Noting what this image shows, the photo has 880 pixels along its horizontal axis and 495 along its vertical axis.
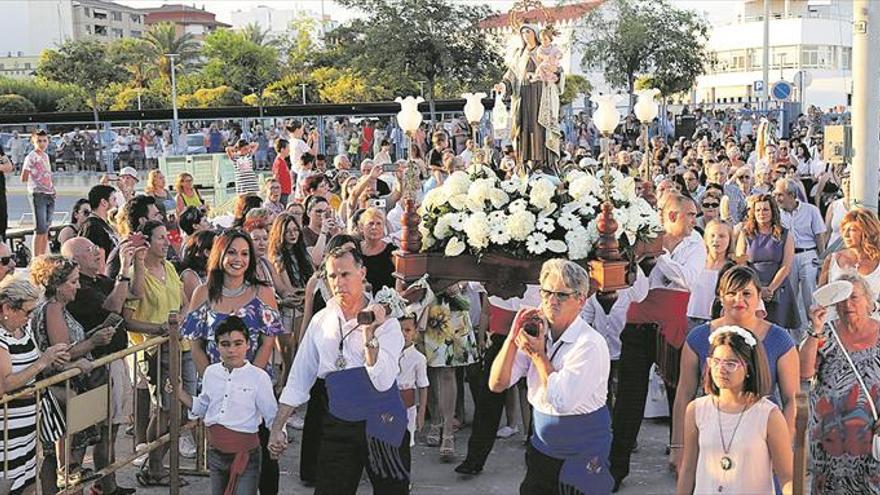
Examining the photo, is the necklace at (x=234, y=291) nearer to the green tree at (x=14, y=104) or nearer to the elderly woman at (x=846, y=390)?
the elderly woman at (x=846, y=390)

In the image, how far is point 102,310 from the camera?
22.2 feet

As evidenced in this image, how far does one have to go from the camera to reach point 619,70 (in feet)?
138

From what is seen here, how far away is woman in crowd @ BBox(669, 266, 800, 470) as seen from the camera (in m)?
5.29

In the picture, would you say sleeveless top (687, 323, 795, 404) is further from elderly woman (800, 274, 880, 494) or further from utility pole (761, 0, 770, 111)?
utility pole (761, 0, 770, 111)

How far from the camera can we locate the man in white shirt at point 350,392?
5516mm

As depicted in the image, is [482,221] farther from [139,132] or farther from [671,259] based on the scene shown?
[139,132]

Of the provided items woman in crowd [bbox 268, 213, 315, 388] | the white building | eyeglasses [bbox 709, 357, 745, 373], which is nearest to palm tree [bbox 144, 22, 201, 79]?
the white building

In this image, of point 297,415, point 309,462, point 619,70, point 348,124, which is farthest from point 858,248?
point 619,70

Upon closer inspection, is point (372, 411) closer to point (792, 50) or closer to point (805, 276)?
point (805, 276)

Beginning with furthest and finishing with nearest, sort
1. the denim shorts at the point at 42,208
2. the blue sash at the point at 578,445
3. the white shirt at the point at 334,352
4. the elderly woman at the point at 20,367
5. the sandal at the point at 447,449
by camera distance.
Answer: the denim shorts at the point at 42,208
the sandal at the point at 447,449
the elderly woman at the point at 20,367
the white shirt at the point at 334,352
the blue sash at the point at 578,445

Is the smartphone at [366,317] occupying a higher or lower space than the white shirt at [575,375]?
higher

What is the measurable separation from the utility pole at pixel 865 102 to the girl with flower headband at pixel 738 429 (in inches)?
266

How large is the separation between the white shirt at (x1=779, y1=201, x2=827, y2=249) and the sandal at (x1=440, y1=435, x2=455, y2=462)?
442 centimetres

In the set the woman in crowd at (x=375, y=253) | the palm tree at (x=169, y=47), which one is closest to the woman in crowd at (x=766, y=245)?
the woman in crowd at (x=375, y=253)
